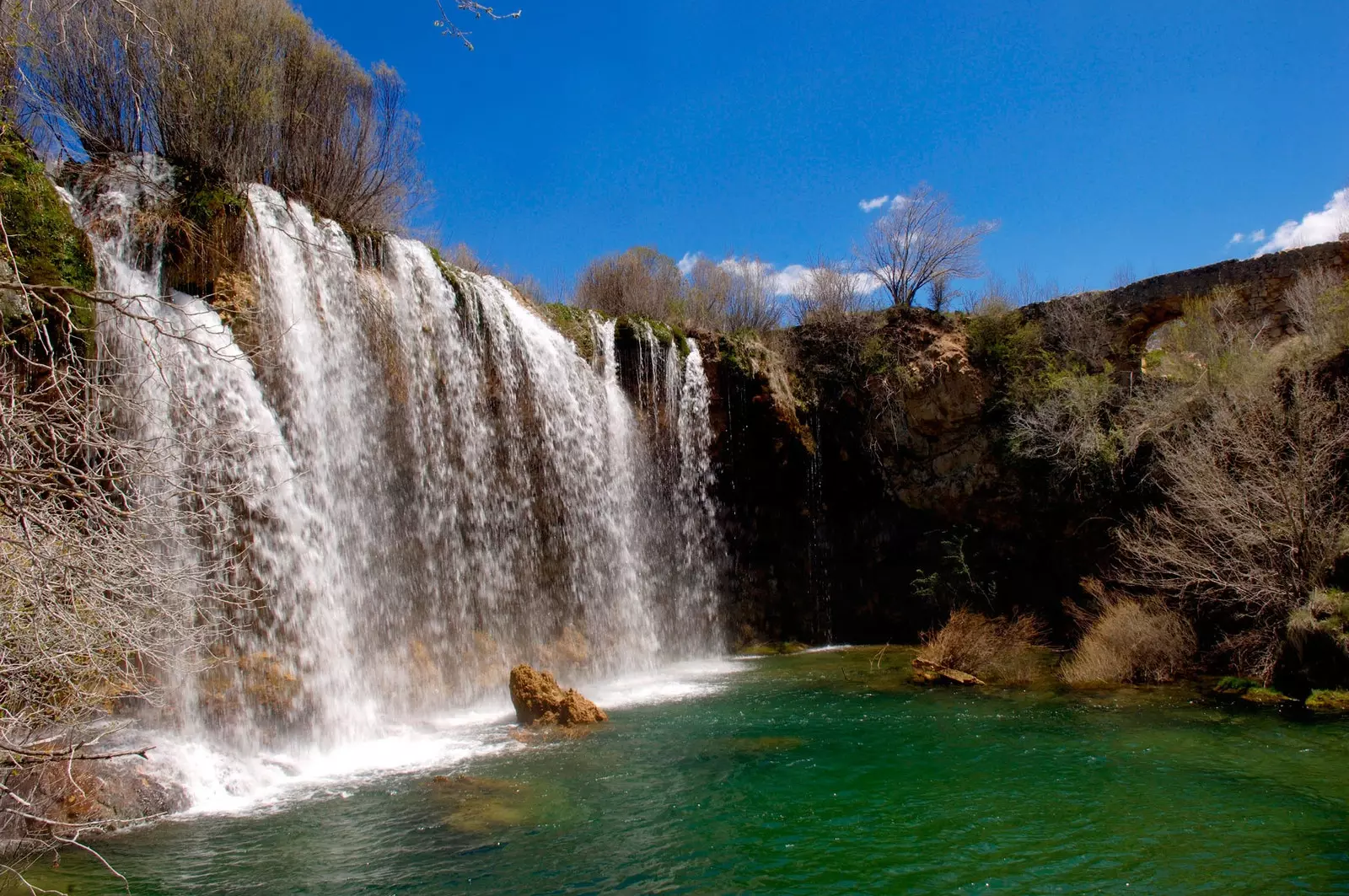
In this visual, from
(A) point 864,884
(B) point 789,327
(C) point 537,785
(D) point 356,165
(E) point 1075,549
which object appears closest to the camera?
(A) point 864,884

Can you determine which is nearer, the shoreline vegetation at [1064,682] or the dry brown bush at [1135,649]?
the shoreline vegetation at [1064,682]

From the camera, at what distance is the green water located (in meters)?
6.14

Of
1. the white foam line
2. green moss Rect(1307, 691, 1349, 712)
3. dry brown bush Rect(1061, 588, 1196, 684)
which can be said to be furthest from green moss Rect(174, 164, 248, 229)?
green moss Rect(1307, 691, 1349, 712)

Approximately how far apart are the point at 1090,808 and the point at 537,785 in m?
5.05

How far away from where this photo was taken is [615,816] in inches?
296

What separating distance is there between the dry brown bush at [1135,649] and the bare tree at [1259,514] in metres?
0.51

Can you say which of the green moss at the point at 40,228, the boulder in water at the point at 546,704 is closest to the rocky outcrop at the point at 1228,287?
the boulder in water at the point at 546,704

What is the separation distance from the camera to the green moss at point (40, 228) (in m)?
9.71

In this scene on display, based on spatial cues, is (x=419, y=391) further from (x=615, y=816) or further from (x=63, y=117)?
(x=615, y=816)

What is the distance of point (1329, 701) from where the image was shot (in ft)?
34.1

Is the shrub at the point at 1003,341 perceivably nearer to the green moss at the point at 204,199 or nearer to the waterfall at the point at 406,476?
the waterfall at the point at 406,476

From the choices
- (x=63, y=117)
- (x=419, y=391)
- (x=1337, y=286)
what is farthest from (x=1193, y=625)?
(x=63, y=117)

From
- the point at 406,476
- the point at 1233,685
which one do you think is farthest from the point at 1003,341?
the point at 406,476

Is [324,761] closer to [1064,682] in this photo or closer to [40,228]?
[40,228]
